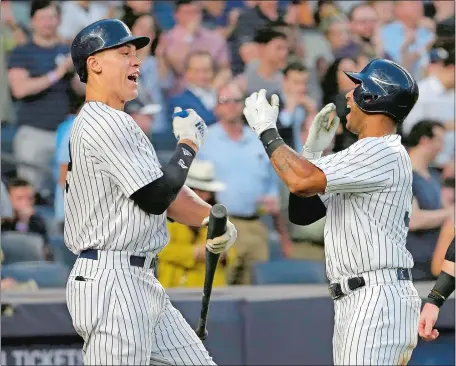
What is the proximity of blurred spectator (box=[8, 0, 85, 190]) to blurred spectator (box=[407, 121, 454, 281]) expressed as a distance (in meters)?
2.78

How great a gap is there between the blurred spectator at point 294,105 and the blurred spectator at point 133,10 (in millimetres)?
1305

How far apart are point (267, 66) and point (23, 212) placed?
2507 millimetres

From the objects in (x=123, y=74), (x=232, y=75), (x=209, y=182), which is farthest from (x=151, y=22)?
(x=123, y=74)

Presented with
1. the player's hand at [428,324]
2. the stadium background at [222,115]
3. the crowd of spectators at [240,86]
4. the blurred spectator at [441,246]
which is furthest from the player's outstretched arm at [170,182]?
the blurred spectator at [441,246]

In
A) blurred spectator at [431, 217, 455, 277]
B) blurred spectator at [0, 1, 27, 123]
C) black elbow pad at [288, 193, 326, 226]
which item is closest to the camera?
black elbow pad at [288, 193, 326, 226]

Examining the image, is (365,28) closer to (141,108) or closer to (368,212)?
(141,108)

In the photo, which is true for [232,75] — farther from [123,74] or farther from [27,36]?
[123,74]

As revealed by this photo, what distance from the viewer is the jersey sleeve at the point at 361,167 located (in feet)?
15.5

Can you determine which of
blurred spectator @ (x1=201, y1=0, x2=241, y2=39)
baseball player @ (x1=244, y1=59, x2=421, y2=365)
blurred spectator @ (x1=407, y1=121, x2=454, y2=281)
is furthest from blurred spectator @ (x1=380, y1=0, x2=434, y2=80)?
baseball player @ (x1=244, y1=59, x2=421, y2=365)

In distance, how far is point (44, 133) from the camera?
867cm

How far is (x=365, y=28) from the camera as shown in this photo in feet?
31.9

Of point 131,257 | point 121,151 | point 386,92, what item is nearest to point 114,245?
point 131,257

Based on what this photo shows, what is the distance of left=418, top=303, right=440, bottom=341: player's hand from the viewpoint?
5.25 meters

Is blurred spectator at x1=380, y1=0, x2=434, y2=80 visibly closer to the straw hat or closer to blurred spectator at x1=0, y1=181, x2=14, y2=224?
the straw hat
